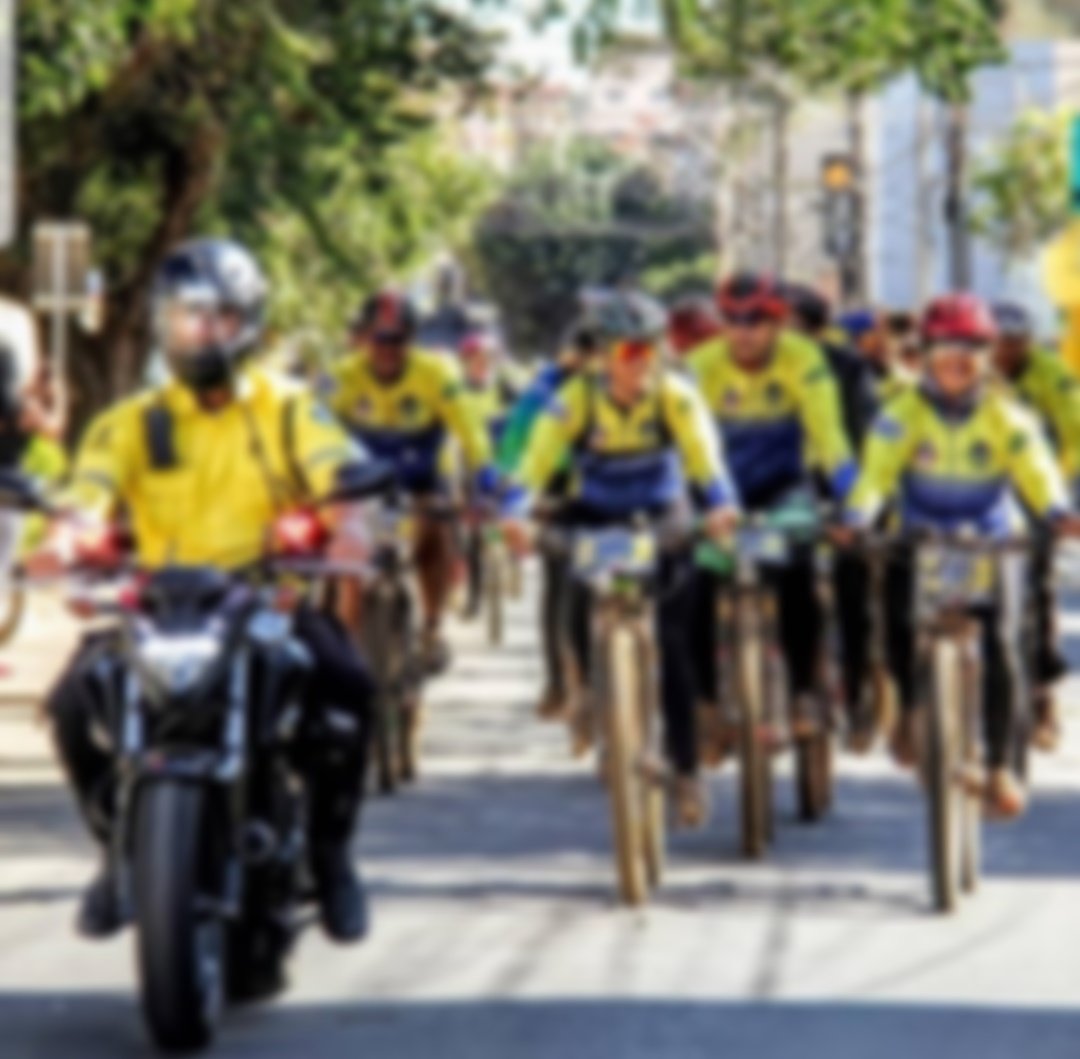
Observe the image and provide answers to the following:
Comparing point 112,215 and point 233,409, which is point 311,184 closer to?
point 112,215

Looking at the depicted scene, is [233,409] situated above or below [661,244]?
above

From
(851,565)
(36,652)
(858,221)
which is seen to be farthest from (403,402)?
(858,221)

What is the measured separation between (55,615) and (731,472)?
1484cm

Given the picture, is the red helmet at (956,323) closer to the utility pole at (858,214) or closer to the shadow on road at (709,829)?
the shadow on road at (709,829)

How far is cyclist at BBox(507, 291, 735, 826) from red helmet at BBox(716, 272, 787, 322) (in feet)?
2.59

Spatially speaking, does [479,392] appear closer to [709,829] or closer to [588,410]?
[709,829]

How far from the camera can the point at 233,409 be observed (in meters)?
10.0

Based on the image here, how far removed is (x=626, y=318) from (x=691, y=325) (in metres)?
6.43

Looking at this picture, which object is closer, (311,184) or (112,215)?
(311,184)

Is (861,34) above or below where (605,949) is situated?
above

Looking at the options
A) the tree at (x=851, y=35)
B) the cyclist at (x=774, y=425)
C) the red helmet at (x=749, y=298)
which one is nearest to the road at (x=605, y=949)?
the cyclist at (x=774, y=425)

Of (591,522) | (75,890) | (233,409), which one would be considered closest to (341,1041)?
(233,409)

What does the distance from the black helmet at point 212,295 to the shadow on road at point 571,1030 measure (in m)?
1.50

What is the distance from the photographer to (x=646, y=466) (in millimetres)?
13500
